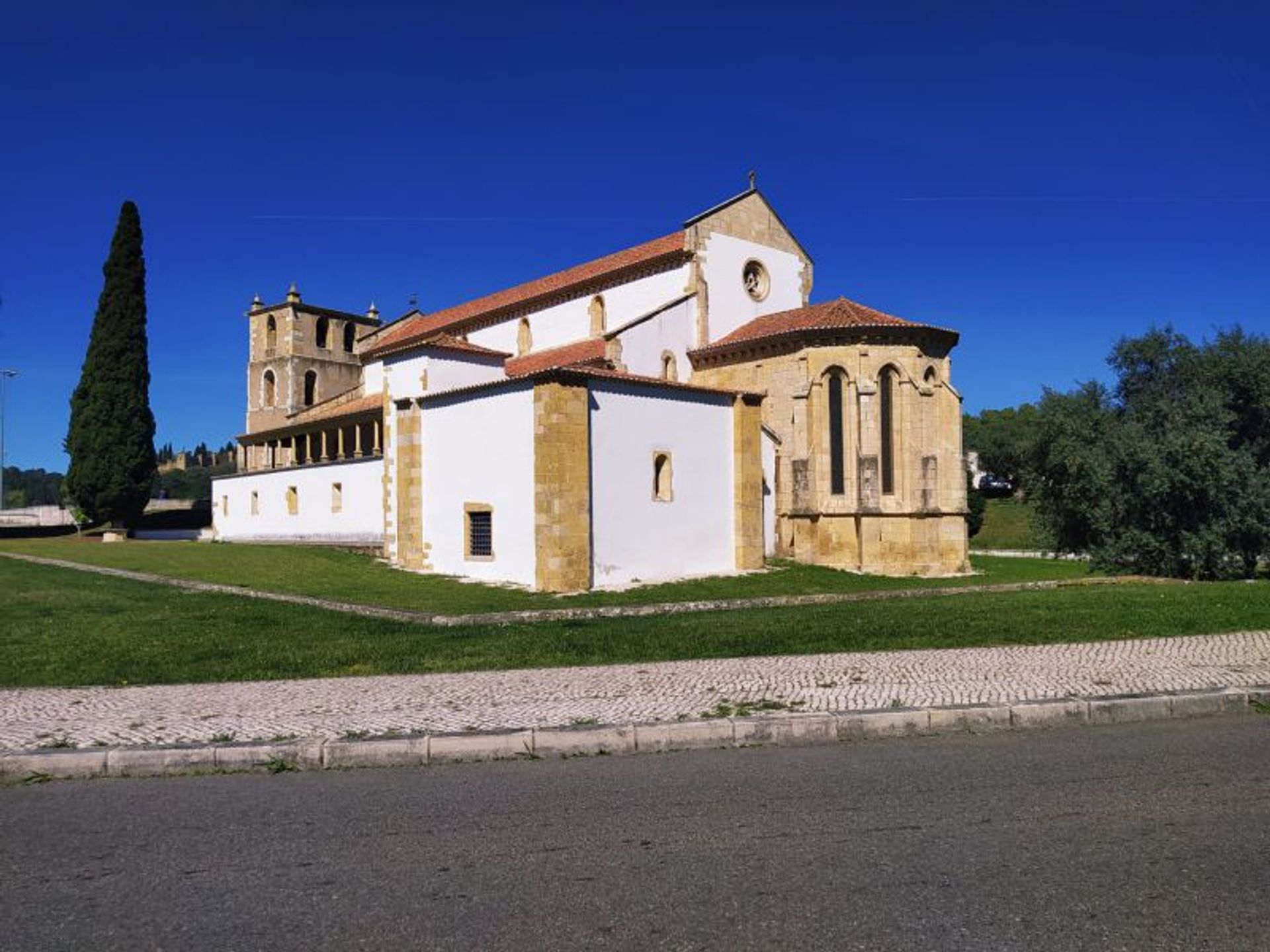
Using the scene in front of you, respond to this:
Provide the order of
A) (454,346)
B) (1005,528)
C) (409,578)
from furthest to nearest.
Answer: (1005,528), (454,346), (409,578)

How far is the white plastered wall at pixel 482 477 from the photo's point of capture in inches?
835

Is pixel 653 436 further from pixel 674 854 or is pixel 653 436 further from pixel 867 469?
pixel 674 854

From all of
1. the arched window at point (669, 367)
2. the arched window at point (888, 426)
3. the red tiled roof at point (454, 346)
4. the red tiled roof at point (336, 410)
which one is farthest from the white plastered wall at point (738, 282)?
the red tiled roof at point (336, 410)

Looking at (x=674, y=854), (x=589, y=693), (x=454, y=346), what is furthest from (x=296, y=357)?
(x=674, y=854)

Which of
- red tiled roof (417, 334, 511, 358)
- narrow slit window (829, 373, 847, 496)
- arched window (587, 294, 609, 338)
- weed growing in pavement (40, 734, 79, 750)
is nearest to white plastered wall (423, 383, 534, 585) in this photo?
red tiled roof (417, 334, 511, 358)

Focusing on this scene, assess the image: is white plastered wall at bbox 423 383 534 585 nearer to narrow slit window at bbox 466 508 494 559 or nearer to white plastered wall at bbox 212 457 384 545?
narrow slit window at bbox 466 508 494 559

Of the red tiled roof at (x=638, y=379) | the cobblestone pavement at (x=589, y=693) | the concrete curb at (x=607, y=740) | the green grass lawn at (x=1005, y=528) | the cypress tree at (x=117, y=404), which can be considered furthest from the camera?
the green grass lawn at (x=1005, y=528)

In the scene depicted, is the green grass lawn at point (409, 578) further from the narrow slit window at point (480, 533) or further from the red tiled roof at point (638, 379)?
the red tiled roof at point (638, 379)

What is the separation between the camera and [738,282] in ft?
102

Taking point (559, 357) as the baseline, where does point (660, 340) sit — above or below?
above

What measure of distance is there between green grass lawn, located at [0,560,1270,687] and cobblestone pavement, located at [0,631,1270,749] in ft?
2.35

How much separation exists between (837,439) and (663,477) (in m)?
7.50

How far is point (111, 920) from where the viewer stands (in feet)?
12.8

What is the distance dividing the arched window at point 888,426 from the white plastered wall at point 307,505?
49.5 feet
